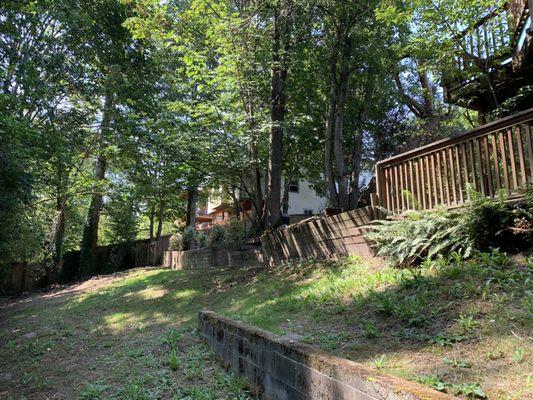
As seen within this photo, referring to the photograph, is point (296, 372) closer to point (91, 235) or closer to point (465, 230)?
point (465, 230)

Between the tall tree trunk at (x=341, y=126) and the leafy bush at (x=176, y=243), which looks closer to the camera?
the tall tree trunk at (x=341, y=126)

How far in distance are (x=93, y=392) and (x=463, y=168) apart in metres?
4.98

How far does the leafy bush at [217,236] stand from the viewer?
14.6 meters

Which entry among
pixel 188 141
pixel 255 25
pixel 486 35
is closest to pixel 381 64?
pixel 486 35

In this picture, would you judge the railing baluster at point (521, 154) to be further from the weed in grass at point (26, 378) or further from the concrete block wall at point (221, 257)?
the concrete block wall at point (221, 257)

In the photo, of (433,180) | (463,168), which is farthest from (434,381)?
(433,180)

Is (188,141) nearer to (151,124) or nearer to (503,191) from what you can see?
(151,124)

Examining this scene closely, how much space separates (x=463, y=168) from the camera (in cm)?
518

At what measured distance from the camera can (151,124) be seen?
10.4 m

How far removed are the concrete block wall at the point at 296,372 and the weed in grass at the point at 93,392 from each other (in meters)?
1.33

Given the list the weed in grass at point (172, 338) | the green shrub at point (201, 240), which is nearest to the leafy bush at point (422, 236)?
the weed in grass at point (172, 338)

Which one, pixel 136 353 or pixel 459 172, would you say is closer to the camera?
pixel 459 172

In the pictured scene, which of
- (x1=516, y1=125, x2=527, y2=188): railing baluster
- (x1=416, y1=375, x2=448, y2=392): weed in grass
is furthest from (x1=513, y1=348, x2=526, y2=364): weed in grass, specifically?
(x1=516, y1=125, x2=527, y2=188): railing baluster

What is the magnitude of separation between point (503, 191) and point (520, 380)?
243cm
